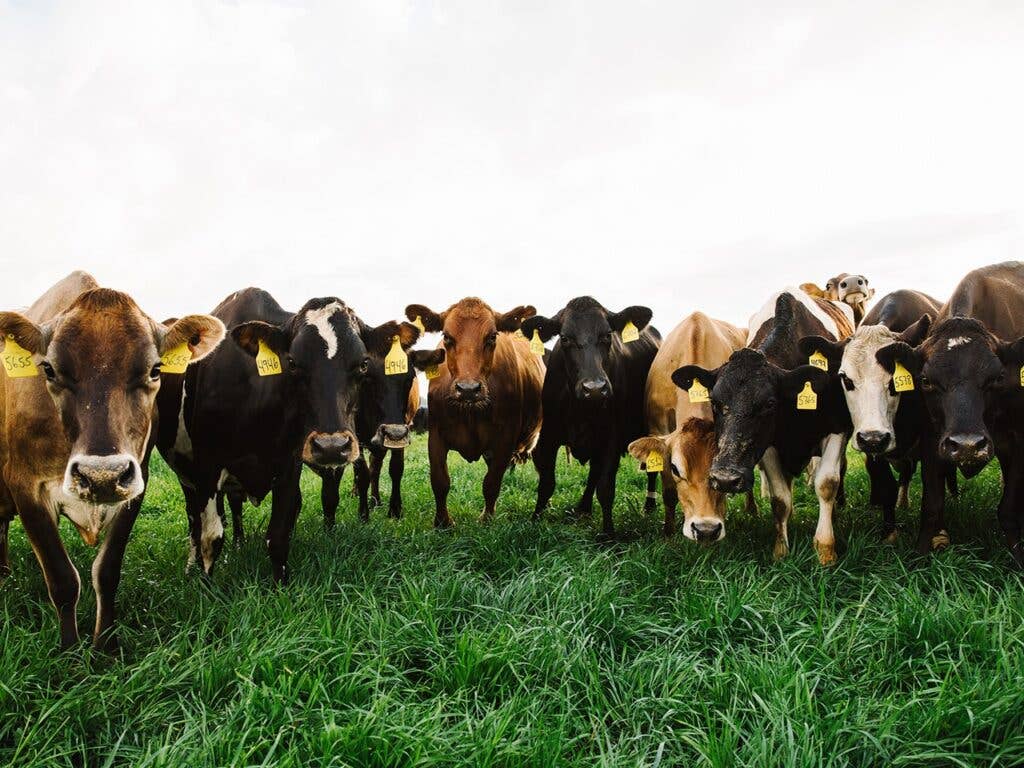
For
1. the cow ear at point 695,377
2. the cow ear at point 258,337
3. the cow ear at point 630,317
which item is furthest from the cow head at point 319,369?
the cow ear at point 630,317

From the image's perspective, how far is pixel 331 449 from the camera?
4.33m

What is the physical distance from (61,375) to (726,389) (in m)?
4.17

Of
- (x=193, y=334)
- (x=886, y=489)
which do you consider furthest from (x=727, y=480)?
(x=193, y=334)

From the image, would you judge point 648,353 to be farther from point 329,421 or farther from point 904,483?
point 329,421

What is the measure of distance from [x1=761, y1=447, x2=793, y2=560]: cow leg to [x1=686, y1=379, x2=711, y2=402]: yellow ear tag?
0.69m

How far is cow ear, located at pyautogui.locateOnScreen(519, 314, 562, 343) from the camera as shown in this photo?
266 inches

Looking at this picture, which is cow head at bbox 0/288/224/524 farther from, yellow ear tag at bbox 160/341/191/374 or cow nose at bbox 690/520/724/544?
cow nose at bbox 690/520/724/544

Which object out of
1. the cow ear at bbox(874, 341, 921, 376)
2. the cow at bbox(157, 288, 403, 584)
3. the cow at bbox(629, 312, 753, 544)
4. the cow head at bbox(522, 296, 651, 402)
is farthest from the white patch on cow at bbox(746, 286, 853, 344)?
the cow at bbox(157, 288, 403, 584)

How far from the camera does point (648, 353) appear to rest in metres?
7.98

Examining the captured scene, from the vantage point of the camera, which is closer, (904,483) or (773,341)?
(773,341)

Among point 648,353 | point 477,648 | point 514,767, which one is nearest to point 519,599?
point 477,648

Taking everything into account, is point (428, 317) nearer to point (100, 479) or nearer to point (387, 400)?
point (387, 400)

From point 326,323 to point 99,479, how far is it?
1983 millimetres

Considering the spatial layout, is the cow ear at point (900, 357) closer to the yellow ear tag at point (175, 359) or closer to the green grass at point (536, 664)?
the green grass at point (536, 664)
